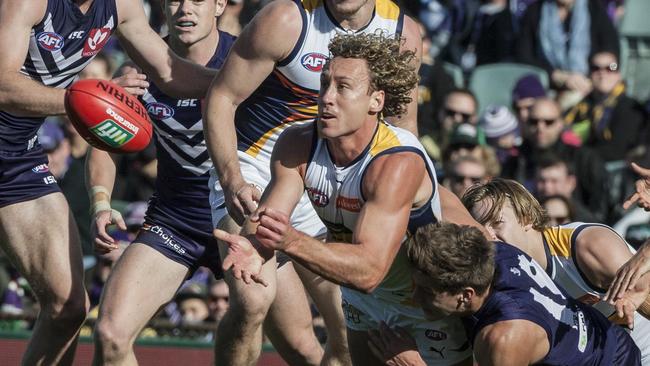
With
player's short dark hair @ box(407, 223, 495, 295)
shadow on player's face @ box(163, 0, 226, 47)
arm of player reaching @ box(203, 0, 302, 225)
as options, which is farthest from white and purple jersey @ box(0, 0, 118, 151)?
player's short dark hair @ box(407, 223, 495, 295)

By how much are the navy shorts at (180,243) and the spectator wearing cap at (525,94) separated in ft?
14.1

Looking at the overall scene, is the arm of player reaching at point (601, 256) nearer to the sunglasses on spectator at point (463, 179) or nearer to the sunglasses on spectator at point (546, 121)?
the sunglasses on spectator at point (463, 179)

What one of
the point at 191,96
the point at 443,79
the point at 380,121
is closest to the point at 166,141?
the point at 191,96

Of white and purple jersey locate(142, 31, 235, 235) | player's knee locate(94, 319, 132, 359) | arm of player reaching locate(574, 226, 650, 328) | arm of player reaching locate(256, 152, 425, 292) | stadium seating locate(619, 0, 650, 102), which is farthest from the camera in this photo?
stadium seating locate(619, 0, 650, 102)

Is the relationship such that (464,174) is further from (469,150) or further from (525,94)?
(525,94)

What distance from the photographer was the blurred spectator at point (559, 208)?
884cm

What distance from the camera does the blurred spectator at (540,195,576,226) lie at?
8.84 metres

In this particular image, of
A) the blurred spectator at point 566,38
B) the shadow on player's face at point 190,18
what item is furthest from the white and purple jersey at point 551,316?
the blurred spectator at point 566,38

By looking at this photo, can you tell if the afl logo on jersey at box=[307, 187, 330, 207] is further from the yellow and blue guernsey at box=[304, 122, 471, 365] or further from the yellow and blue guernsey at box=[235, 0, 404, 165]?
the yellow and blue guernsey at box=[235, 0, 404, 165]

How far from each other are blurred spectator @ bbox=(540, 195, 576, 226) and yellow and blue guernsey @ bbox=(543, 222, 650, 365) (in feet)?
9.03

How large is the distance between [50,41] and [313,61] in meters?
1.27

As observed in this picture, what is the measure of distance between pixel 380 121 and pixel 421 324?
0.92 metres

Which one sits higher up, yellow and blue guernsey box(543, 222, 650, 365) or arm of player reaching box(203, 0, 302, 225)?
arm of player reaching box(203, 0, 302, 225)

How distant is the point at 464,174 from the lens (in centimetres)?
924
